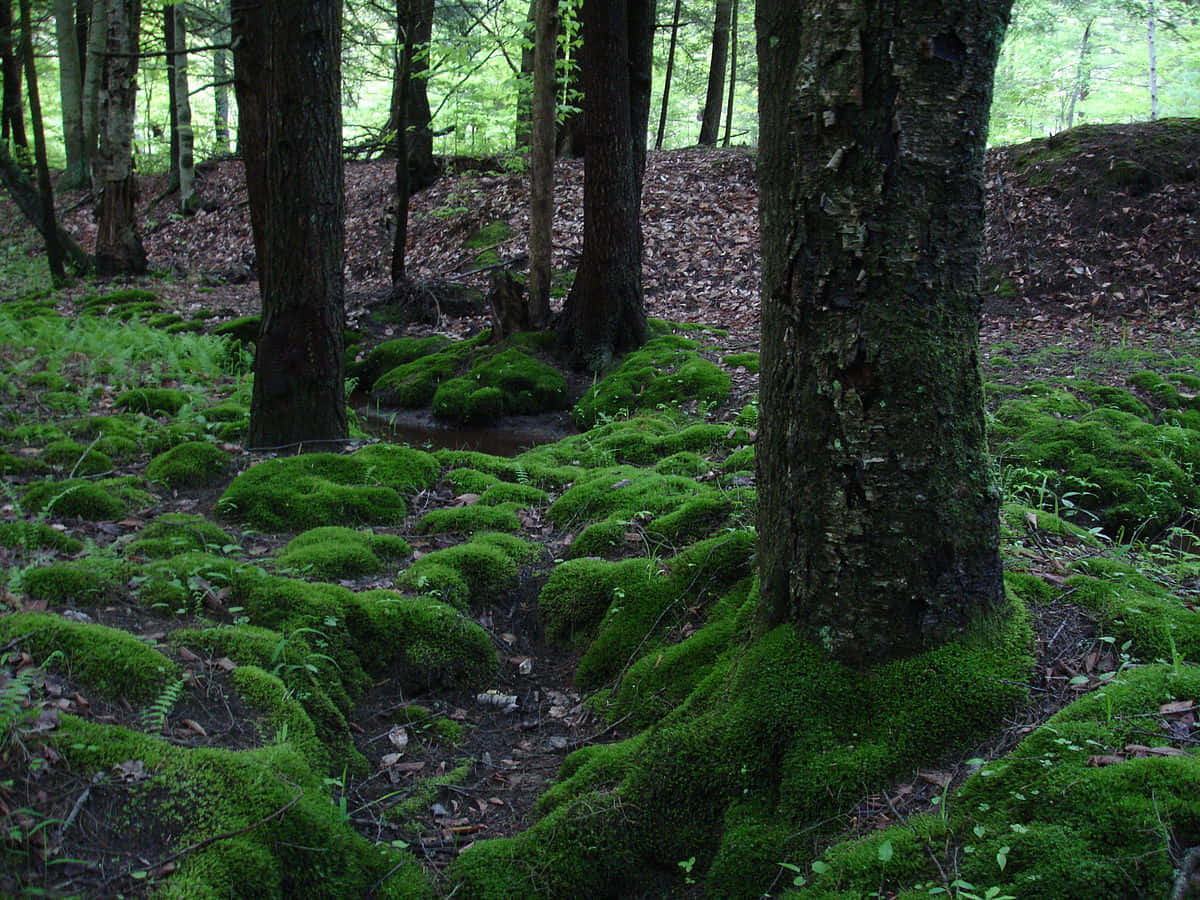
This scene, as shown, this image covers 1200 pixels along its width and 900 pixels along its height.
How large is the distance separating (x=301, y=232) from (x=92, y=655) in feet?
14.0

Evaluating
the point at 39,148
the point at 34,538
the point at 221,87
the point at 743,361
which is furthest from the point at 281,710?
the point at 221,87

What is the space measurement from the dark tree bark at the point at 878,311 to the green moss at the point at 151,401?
703cm

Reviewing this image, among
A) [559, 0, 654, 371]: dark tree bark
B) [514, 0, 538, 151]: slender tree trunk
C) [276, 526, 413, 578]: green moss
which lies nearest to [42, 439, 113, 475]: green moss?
[276, 526, 413, 578]: green moss

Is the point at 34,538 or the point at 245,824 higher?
the point at 34,538

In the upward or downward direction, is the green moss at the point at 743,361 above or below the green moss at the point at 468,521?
above

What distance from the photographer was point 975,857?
2.23m

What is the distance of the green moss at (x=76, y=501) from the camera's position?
203 inches

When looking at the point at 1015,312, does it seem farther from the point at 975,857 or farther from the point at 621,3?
the point at 975,857

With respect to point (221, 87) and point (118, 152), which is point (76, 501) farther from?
point (221, 87)

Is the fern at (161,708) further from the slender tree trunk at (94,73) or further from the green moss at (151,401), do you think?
the slender tree trunk at (94,73)

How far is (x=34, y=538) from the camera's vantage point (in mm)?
4418

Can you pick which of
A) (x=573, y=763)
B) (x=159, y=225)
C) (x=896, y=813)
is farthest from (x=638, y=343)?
(x=159, y=225)

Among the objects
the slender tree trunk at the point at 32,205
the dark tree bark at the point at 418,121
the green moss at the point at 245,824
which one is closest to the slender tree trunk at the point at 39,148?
the slender tree trunk at the point at 32,205

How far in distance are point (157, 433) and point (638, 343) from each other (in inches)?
216
